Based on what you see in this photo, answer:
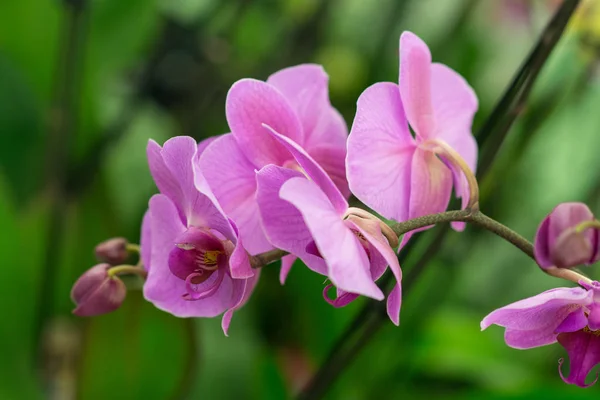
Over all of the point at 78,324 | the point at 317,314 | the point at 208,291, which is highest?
the point at 208,291

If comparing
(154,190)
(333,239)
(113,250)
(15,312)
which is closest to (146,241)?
(113,250)

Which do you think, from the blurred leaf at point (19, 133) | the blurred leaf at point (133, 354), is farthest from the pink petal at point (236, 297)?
the blurred leaf at point (19, 133)

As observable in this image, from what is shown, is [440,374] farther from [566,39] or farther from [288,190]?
[288,190]

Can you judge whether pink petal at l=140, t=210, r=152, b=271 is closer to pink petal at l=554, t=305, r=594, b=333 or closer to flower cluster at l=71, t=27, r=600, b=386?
flower cluster at l=71, t=27, r=600, b=386

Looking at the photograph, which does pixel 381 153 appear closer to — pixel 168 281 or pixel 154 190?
pixel 168 281

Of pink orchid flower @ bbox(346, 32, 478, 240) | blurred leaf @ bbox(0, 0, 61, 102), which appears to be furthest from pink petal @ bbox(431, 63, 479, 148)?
blurred leaf @ bbox(0, 0, 61, 102)

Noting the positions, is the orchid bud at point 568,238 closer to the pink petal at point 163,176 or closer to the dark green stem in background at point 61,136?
the pink petal at point 163,176

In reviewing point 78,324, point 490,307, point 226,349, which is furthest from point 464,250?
point 78,324
